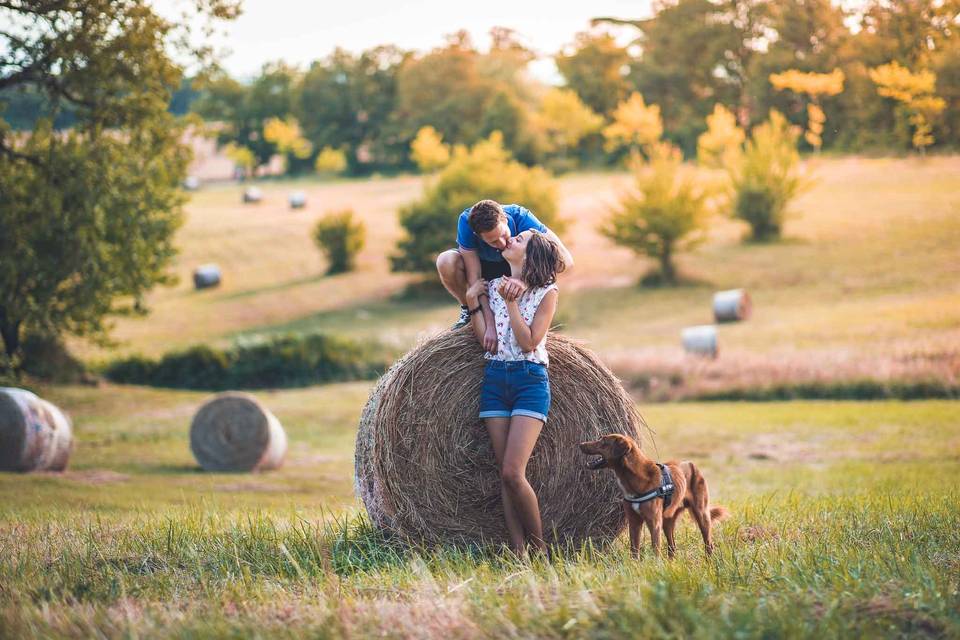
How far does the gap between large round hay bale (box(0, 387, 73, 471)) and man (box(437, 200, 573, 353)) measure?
9323mm

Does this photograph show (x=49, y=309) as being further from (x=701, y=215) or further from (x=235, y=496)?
(x=701, y=215)

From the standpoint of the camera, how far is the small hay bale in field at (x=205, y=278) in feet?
145

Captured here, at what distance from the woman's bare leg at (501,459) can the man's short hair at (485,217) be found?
1.23m

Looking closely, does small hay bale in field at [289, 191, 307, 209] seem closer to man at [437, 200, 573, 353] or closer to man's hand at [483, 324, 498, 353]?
man at [437, 200, 573, 353]

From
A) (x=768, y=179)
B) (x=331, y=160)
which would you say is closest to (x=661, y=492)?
(x=768, y=179)

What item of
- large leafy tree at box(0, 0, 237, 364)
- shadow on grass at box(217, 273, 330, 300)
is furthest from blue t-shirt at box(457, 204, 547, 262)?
shadow on grass at box(217, 273, 330, 300)

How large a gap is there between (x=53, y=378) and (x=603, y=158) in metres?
46.6

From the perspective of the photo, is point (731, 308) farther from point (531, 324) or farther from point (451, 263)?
point (531, 324)

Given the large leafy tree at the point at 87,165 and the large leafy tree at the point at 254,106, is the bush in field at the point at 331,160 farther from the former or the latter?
the large leafy tree at the point at 87,165

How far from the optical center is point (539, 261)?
6.91 meters

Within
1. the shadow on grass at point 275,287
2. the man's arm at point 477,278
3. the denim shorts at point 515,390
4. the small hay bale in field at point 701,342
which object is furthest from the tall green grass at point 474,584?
the shadow on grass at point 275,287

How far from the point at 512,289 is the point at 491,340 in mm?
403

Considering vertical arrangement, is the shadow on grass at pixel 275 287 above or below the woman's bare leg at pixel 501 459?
below

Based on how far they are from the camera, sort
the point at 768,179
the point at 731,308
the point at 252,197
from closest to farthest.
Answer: the point at 731,308 → the point at 768,179 → the point at 252,197
